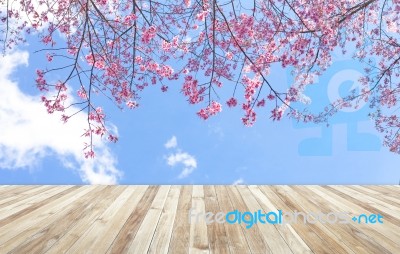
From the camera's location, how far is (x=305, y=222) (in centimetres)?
297

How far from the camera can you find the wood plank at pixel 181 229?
7.57 feet

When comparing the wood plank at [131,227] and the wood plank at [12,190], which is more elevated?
the wood plank at [12,190]

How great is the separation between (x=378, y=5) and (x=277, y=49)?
234 cm

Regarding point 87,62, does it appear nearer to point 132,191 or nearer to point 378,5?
point 132,191

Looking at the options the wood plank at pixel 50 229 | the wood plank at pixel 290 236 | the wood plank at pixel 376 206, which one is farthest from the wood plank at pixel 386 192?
the wood plank at pixel 50 229

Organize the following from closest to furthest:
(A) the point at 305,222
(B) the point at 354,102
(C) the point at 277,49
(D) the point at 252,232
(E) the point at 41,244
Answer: (E) the point at 41,244 → (D) the point at 252,232 → (A) the point at 305,222 → (C) the point at 277,49 → (B) the point at 354,102

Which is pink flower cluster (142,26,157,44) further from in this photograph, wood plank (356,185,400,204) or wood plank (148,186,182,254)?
wood plank (356,185,400,204)

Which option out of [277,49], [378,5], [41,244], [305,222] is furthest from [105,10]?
[378,5]

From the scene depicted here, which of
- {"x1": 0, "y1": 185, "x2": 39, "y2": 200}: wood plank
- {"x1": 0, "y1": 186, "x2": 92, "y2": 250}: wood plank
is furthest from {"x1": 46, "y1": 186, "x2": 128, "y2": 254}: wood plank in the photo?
{"x1": 0, "y1": 185, "x2": 39, "y2": 200}: wood plank

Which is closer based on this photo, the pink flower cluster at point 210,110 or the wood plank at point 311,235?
the wood plank at point 311,235

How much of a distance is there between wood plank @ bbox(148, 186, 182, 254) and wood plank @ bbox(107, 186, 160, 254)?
0.15 m

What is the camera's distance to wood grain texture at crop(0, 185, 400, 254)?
93.5 inches

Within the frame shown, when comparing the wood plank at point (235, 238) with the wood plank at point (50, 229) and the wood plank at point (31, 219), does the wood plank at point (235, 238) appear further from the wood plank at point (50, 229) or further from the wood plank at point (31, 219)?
the wood plank at point (31, 219)

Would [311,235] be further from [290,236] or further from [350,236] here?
[350,236]
